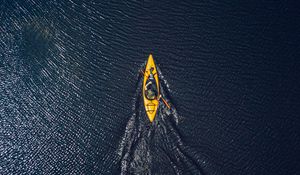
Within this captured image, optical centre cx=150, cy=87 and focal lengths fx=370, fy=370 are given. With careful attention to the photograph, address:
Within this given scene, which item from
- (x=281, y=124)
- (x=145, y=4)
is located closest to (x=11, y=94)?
(x=145, y=4)

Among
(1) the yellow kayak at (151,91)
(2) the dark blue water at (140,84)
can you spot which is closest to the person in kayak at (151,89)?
(1) the yellow kayak at (151,91)

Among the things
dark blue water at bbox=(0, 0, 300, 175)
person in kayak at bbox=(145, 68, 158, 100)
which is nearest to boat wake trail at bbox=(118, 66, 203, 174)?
dark blue water at bbox=(0, 0, 300, 175)

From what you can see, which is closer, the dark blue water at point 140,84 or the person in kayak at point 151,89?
the dark blue water at point 140,84

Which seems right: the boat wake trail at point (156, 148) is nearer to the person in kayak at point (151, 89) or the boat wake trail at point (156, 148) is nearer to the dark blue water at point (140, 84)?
the dark blue water at point (140, 84)

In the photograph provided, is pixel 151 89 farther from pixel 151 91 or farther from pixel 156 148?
pixel 156 148

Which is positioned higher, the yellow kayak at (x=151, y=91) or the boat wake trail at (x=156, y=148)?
the yellow kayak at (x=151, y=91)

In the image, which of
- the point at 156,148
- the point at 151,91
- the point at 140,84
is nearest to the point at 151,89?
the point at 151,91
